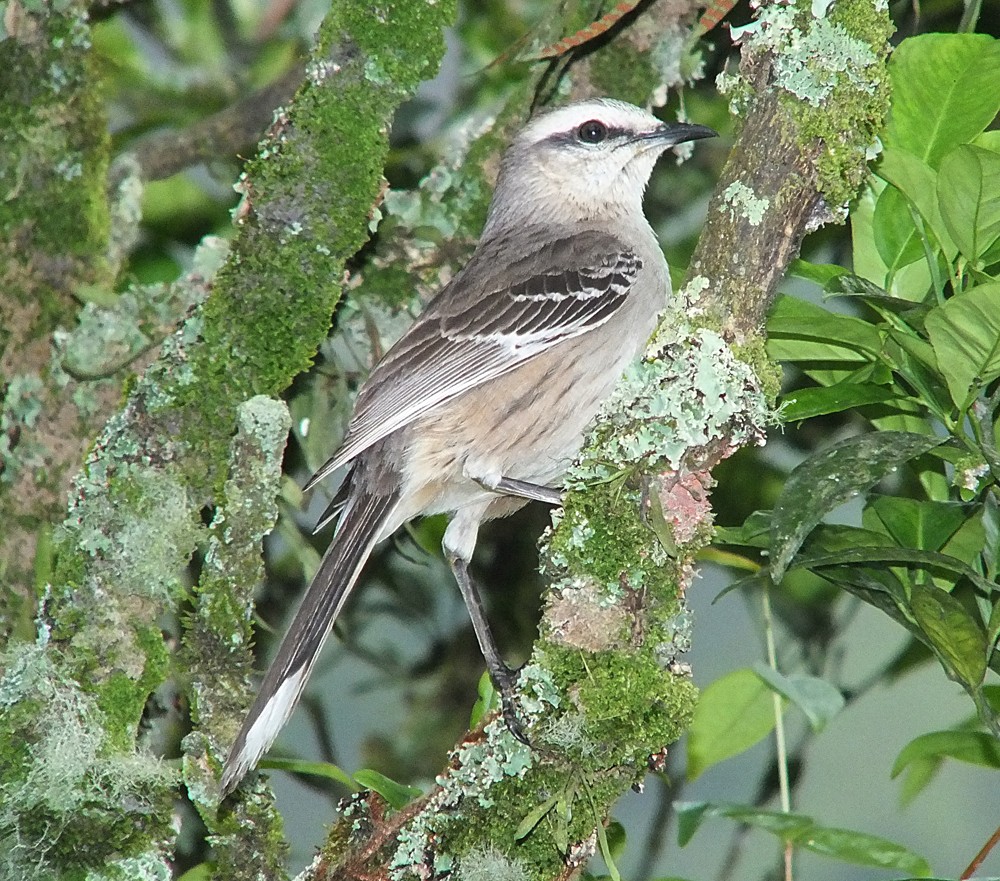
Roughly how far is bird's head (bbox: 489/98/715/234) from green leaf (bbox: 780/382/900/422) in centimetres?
180

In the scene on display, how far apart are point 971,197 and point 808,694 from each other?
1.33 metres

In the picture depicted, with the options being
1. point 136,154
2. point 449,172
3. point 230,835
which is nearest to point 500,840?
point 230,835

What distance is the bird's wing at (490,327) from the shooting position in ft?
13.6

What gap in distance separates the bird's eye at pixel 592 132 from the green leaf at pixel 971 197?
6.77ft

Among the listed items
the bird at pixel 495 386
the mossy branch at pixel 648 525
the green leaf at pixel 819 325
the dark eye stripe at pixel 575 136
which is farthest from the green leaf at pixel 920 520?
the dark eye stripe at pixel 575 136

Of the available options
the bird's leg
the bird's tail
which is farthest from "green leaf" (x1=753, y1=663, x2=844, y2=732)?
the bird's tail

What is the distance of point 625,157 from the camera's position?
4.71 m

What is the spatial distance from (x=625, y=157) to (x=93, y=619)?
248cm

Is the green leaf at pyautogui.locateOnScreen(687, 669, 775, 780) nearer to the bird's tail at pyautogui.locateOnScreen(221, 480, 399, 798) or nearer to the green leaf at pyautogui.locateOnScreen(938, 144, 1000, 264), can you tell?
the bird's tail at pyautogui.locateOnScreen(221, 480, 399, 798)

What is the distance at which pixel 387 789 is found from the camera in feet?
9.66

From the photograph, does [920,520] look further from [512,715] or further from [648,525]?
[512,715]

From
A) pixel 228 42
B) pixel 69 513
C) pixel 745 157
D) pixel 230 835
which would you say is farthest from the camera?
pixel 228 42

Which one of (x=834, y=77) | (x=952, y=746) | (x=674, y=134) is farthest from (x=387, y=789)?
(x=674, y=134)

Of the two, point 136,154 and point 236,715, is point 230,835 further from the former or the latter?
point 136,154
